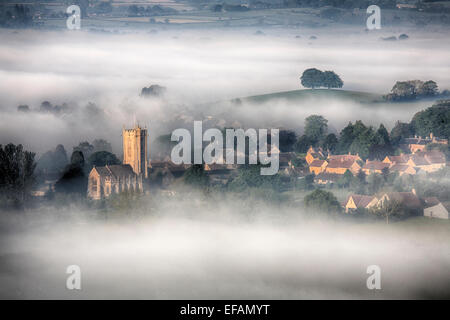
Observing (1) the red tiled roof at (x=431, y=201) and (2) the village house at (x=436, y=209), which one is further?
(1) the red tiled roof at (x=431, y=201)

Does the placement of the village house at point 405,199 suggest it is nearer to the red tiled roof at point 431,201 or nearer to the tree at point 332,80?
the red tiled roof at point 431,201

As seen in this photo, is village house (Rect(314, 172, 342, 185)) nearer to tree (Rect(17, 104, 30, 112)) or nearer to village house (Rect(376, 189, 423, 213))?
village house (Rect(376, 189, 423, 213))

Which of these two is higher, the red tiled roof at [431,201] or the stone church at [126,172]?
the stone church at [126,172]

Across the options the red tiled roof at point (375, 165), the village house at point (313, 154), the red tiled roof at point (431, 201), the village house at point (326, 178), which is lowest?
the red tiled roof at point (431, 201)

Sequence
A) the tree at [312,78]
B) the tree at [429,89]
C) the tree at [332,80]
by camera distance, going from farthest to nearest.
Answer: the tree at [332,80]
the tree at [312,78]
the tree at [429,89]

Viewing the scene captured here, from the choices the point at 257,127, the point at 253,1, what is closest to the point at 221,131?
the point at 257,127

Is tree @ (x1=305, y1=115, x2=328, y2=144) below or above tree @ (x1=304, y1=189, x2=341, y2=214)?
below

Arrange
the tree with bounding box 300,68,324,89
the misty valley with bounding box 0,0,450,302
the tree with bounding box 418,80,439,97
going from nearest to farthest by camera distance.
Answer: the misty valley with bounding box 0,0,450,302, the tree with bounding box 418,80,439,97, the tree with bounding box 300,68,324,89

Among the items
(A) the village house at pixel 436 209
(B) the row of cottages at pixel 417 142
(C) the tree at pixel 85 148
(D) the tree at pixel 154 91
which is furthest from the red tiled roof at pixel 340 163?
(D) the tree at pixel 154 91

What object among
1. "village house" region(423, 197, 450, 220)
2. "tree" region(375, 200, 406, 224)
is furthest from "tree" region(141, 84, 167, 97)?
"tree" region(375, 200, 406, 224)
